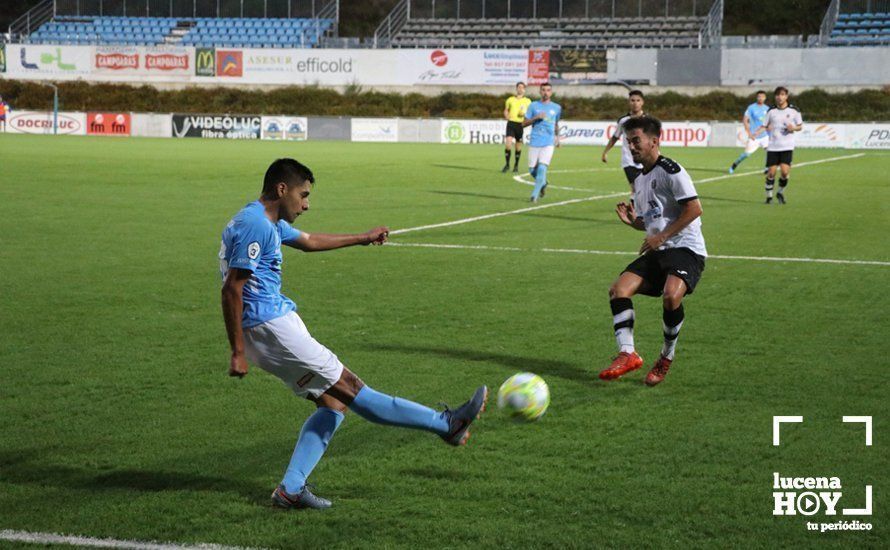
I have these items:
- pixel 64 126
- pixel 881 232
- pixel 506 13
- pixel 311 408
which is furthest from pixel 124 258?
pixel 506 13

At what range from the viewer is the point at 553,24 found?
2485 inches

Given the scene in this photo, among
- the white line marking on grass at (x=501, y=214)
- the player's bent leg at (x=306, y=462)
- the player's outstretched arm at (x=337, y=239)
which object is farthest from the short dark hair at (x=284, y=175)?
the white line marking on grass at (x=501, y=214)

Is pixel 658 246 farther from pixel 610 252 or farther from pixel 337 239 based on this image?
pixel 610 252

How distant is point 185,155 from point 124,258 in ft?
77.7

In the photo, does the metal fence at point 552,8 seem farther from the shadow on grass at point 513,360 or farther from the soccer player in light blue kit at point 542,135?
the shadow on grass at point 513,360

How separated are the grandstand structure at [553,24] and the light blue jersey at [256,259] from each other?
55.7m

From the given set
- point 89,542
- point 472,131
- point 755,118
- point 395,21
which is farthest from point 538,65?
point 89,542

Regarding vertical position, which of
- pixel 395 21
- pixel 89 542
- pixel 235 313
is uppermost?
pixel 395 21

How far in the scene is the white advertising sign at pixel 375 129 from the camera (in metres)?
53.1

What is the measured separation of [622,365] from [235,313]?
354 centimetres

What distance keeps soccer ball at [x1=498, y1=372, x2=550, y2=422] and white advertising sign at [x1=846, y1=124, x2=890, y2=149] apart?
4433 centimetres

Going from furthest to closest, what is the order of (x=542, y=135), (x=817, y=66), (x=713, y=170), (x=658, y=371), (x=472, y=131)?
(x=817, y=66) → (x=472, y=131) → (x=713, y=170) → (x=542, y=135) → (x=658, y=371)

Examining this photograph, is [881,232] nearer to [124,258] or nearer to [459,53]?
[124,258]

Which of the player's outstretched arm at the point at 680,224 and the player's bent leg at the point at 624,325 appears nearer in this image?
the player's bent leg at the point at 624,325
